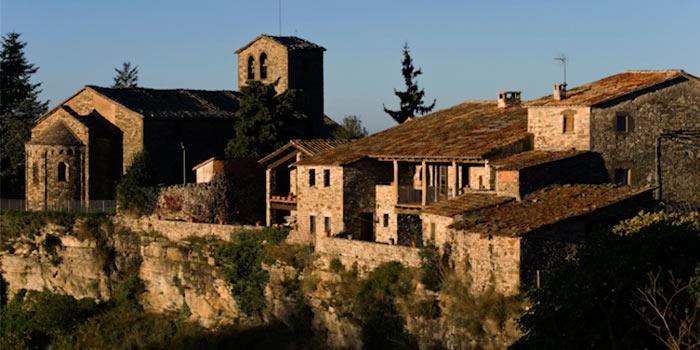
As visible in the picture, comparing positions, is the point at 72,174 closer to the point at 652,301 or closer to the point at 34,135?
the point at 34,135

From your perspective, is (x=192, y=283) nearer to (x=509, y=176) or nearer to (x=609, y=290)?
(x=509, y=176)

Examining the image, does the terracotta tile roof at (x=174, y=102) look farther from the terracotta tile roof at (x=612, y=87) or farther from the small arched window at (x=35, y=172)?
the terracotta tile roof at (x=612, y=87)

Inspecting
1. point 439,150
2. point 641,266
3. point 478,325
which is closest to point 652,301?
point 641,266

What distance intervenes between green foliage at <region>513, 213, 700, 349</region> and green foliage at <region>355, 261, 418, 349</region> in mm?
10678

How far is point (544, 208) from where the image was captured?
126 ft

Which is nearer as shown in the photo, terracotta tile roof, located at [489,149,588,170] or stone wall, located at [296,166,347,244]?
terracotta tile roof, located at [489,149,588,170]

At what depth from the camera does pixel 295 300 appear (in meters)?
45.1

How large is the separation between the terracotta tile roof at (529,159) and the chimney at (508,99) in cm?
758

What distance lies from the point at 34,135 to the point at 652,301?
42.0 metres

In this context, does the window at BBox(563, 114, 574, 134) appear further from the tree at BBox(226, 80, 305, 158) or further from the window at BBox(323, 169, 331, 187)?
the tree at BBox(226, 80, 305, 158)

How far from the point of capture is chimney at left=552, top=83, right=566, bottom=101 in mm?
44197

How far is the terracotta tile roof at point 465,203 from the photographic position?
131 ft

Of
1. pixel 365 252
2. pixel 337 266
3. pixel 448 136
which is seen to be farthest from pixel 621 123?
pixel 337 266

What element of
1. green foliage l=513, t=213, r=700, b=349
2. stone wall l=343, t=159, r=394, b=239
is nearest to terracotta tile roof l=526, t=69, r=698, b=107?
stone wall l=343, t=159, r=394, b=239
